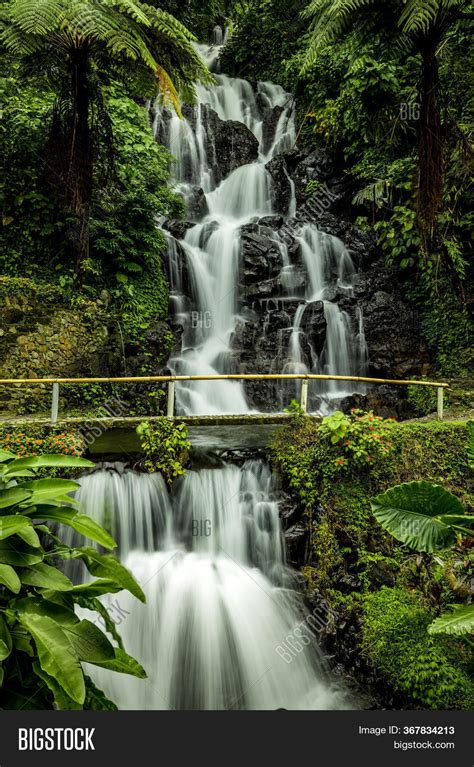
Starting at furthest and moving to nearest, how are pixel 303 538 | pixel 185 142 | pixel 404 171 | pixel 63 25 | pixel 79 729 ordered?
pixel 185 142 < pixel 404 171 < pixel 63 25 < pixel 303 538 < pixel 79 729

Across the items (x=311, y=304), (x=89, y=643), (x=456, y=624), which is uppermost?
(x=311, y=304)

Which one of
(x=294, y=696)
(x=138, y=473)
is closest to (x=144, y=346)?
(x=138, y=473)

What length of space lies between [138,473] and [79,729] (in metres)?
3.96

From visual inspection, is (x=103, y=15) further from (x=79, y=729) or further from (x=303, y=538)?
(x=79, y=729)

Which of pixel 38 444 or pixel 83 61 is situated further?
pixel 83 61

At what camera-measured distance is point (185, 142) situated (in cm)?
1491

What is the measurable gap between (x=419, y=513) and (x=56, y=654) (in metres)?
3.11

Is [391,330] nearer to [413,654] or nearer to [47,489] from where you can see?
[413,654]

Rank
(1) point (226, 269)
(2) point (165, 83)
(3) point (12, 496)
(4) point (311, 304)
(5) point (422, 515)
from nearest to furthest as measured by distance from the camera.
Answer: (3) point (12, 496) → (5) point (422, 515) → (2) point (165, 83) → (4) point (311, 304) → (1) point (226, 269)

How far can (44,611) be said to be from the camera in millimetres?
2371

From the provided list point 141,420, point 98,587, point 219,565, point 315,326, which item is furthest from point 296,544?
point 315,326

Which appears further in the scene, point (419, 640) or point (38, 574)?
point (419, 640)

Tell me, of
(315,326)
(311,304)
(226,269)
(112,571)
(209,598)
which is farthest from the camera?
(226,269)

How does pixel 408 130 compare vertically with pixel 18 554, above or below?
above
